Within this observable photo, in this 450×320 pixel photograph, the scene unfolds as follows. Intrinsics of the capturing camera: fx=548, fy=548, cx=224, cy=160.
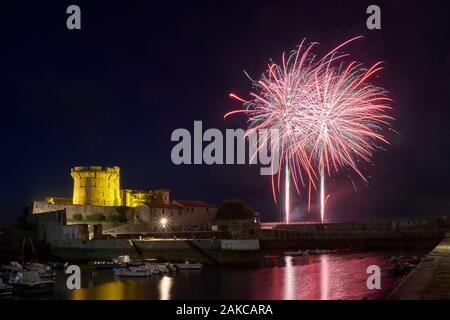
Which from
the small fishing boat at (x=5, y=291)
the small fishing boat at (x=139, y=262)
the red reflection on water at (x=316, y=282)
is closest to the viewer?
the red reflection on water at (x=316, y=282)

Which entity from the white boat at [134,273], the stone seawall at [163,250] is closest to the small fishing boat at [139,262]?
the stone seawall at [163,250]

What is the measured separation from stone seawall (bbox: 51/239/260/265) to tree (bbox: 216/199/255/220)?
2975 centimetres

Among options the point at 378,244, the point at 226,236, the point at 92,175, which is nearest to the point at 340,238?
the point at 378,244

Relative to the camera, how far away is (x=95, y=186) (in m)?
67.2

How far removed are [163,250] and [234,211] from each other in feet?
117

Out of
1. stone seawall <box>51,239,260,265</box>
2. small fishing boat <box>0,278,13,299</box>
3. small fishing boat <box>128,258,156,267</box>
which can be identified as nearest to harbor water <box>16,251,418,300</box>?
stone seawall <box>51,239,260,265</box>

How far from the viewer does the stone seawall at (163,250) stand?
138ft

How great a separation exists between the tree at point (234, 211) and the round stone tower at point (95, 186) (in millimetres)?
15137

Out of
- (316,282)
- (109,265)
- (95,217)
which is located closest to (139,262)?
(109,265)

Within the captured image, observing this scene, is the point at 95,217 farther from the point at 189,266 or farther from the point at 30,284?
the point at 30,284

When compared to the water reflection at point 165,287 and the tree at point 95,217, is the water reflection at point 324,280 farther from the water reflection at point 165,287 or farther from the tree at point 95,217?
the tree at point 95,217

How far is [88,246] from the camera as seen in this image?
153 feet

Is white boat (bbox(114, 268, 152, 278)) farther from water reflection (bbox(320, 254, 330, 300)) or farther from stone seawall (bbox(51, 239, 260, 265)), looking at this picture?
water reflection (bbox(320, 254, 330, 300))

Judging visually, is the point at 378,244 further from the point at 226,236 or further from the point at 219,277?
the point at 219,277
